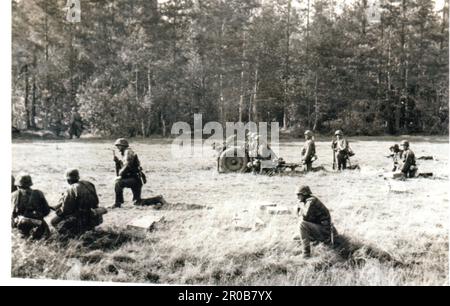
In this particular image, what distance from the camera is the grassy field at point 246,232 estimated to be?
8109 millimetres

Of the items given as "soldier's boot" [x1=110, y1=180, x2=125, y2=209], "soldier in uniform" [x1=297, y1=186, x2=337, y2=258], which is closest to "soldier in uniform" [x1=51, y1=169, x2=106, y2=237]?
"soldier's boot" [x1=110, y1=180, x2=125, y2=209]

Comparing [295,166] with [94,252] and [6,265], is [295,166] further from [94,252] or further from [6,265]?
[6,265]

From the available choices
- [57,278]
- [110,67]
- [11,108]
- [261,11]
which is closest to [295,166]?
[261,11]

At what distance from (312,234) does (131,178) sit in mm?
3584

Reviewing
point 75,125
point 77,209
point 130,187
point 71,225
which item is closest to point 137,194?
point 130,187

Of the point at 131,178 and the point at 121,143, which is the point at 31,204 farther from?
the point at 121,143

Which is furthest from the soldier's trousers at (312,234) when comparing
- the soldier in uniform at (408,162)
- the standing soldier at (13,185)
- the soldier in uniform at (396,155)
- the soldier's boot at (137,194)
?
the standing soldier at (13,185)

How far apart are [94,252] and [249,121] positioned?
12.2ft

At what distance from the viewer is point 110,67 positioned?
1035 cm

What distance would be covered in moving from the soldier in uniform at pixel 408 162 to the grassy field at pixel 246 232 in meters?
0.15

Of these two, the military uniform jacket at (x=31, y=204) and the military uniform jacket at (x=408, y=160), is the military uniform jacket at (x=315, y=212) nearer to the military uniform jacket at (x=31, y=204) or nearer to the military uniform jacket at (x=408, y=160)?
the military uniform jacket at (x=408, y=160)

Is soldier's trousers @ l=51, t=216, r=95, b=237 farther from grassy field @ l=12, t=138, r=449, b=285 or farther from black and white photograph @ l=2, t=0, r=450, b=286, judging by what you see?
grassy field @ l=12, t=138, r=449, b=285

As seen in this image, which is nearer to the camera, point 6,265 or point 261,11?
point 6,265

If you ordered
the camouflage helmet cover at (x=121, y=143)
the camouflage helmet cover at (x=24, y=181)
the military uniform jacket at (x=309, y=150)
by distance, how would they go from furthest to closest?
the military uniform jacket at (x=309, y=150), the camouflage helmet cover at (x=121, y=143), the camouflage helmet cover at (x=24, y=181)
